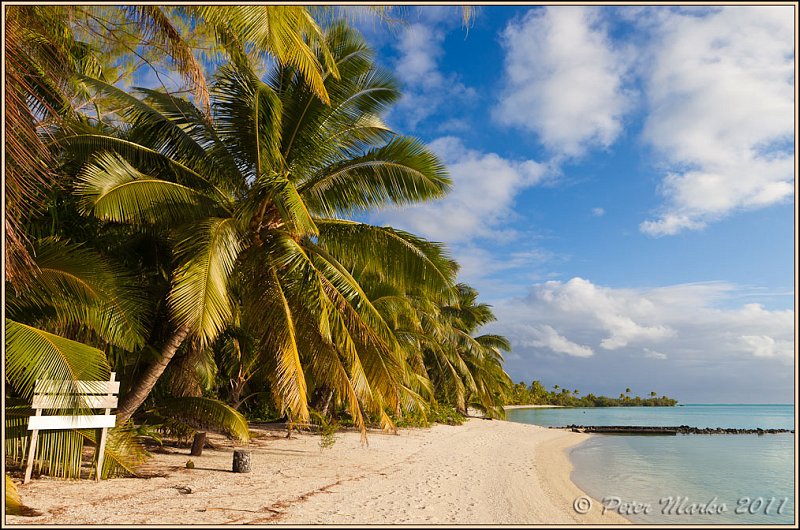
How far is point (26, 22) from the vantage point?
5730 millimetres

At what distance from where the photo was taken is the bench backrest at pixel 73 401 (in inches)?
254

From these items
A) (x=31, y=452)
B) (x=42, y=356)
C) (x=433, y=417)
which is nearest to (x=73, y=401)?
(x=31, y=452)

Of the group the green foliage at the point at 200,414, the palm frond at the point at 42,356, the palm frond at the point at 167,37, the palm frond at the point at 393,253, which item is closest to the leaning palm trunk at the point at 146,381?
the green foliage at the point at 200,414

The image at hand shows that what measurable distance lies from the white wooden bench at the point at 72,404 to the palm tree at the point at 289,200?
57.8 inches

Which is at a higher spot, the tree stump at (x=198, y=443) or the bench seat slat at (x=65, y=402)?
the bench seat slat at (x=65, y=402)

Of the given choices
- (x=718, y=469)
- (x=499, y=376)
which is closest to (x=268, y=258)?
(x=718, y=469)

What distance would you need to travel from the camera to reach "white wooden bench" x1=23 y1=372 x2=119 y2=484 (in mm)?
6461

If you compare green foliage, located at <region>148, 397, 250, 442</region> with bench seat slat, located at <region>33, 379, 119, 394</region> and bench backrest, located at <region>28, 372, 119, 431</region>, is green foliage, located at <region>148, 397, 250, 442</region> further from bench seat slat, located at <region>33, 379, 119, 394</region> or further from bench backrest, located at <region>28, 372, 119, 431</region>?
bench seat slat, located at <region>33, 379, 119, 394</region>

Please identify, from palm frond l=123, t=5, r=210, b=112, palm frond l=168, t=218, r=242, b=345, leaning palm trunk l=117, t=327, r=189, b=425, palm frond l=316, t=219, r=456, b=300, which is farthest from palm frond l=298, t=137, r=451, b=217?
leaning palm trunk l=117, t=327, r=189, b=425

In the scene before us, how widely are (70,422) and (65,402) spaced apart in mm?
425

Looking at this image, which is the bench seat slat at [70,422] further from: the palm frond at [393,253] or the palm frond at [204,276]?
the palm frond at [393,253]

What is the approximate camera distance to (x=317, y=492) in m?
7.82

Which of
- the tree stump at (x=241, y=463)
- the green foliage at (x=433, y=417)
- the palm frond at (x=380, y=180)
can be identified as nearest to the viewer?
the tree stump at (x=241, y=463)

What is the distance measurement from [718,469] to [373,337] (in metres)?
14.4
